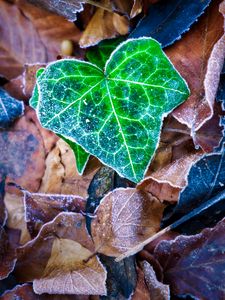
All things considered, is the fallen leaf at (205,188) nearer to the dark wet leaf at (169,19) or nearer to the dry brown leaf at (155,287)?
the dry brown leaf at (155,287)

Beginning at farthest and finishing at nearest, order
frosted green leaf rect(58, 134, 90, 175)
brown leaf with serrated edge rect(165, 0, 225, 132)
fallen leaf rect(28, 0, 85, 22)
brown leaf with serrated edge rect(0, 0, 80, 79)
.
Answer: brown leaf with serrated edge rect(0, 0, 80, 79) → fallen leaf rect(28, 0, 85, 22) → frosted green leaf rect(58, 134, 90, 175) → brown leaf with serrated edge rect(165, 0, 225, 132)

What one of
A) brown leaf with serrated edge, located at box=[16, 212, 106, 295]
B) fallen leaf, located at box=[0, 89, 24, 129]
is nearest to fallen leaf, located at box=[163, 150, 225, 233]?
brown leaf with serrated edge, located at box=[16, 212, 106, 295]

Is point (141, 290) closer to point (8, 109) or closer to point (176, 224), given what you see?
point (176, 224)

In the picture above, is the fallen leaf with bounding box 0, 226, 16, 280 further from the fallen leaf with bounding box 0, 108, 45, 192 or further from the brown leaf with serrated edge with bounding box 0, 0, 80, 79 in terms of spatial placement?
the brown leaf with serrated edge with bounding box 0, 0, 80, 79

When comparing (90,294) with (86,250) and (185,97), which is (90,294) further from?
(185,97)

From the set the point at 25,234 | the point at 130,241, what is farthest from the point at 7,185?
the point at 130,241
